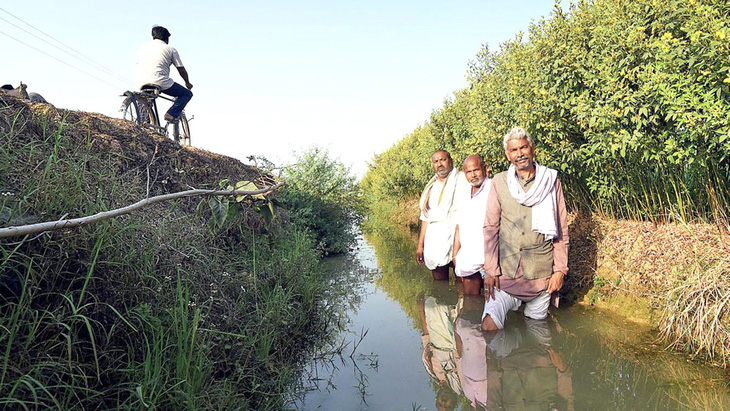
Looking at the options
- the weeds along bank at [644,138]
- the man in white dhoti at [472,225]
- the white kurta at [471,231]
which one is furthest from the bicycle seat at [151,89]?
the weeds along bank at [644,138]

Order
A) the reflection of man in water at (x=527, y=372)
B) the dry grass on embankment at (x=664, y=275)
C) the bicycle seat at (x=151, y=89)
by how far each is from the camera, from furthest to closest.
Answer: the bicycle seat at (x=151, y=89) → the dry grass on embankment at (x=664, y=275) → the reflection of man in water at (x=527, y=372)

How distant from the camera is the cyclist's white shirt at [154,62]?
228 inches

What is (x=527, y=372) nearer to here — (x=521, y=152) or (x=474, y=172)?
(x=521, y=152)

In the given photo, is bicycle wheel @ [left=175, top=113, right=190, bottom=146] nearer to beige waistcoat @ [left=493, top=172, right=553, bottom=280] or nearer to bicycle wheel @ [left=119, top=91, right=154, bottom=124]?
bicycle wheel @ [left=119, top=91, right=154, bottom=124]

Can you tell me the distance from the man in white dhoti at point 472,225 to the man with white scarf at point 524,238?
28.7 inches

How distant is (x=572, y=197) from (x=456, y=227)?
6.02ft

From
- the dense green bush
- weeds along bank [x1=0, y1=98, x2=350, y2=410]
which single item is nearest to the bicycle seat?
weeds along bank [x1=0, y1=98, x2=350, y2=410]

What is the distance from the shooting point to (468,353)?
3.58 m

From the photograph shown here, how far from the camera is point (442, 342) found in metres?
3.91

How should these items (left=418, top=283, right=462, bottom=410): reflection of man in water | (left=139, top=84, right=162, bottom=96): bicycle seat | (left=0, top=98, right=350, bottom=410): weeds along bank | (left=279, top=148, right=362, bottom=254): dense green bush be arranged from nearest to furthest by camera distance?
(left=0, top=98, right=350, bottom=410): weeds along bank
(left=418, top=283, right=462, bottom=410): reflection of man in water
(left=139, top=84, right=162, bottom=96): bicycle seat
(left=279, top=148, right=362, bottom=254): dense green bush

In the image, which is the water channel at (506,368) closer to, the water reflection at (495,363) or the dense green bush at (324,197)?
the water reflection at (495,363)

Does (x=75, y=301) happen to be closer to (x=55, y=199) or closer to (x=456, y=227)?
(x=55, y=199)

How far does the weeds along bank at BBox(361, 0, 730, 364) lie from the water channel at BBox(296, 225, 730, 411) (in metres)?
0.44

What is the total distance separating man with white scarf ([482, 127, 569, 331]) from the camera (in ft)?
13.5
